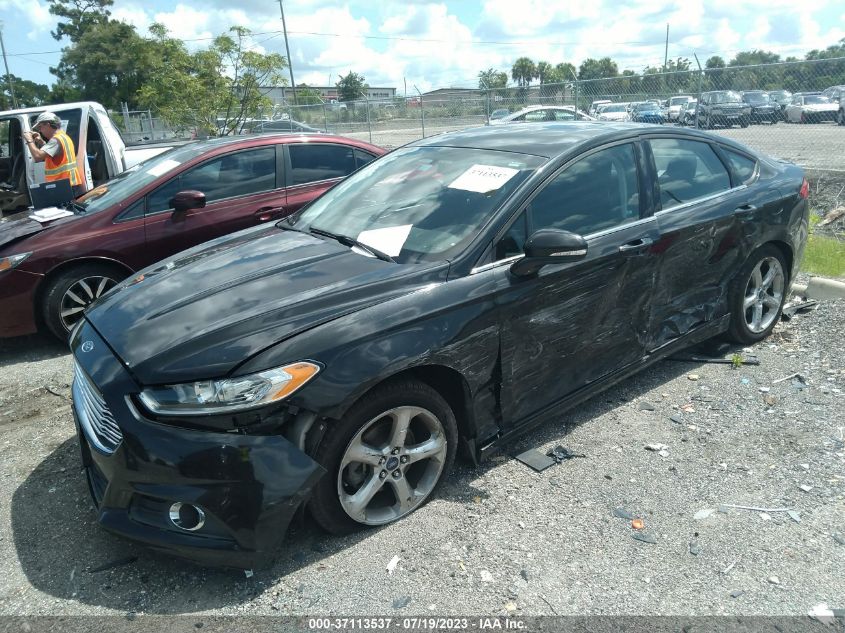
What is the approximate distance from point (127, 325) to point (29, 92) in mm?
74559

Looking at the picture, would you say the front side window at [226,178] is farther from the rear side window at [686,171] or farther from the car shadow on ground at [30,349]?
the rear side window at [686,171]

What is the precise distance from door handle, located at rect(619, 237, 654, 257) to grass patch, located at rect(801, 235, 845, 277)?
3.25 meters

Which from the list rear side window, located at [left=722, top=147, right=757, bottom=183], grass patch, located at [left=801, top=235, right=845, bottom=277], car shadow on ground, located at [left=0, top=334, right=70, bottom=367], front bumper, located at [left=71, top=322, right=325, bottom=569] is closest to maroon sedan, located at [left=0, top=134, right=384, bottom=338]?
car shadow on ground, located at [left=0, top=334, right=70, bottom=367]

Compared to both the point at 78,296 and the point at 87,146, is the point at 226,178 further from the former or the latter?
the point at 87,146

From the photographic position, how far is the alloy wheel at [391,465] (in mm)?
2805

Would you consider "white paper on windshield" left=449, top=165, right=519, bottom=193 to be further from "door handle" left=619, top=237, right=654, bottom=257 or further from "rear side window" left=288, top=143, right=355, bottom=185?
"rear side window" left=288, top=143, right=355, bottom=185

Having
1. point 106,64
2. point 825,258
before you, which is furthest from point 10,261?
point 106,64

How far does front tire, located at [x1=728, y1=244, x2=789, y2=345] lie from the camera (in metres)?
4.52

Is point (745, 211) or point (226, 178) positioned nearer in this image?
point (745, 211)

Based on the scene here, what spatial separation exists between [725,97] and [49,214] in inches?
475

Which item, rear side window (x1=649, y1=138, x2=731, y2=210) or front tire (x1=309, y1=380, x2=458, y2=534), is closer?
front tire (x1=309, y1=380, x2=458, y2=534)

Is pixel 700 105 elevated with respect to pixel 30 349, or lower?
elevated

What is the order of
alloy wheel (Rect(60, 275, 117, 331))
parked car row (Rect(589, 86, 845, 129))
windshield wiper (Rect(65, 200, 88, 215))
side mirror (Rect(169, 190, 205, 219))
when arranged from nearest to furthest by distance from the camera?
alloy wheel (Rect(60, 275, 117, 331)) → side mirror (Rect(169, 190, 205, 219)) → windshield wiper (Rect(65, 200, 88, 215)) → parked car row (Rect(589, 86, 845, 129))

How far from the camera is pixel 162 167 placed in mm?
5898
